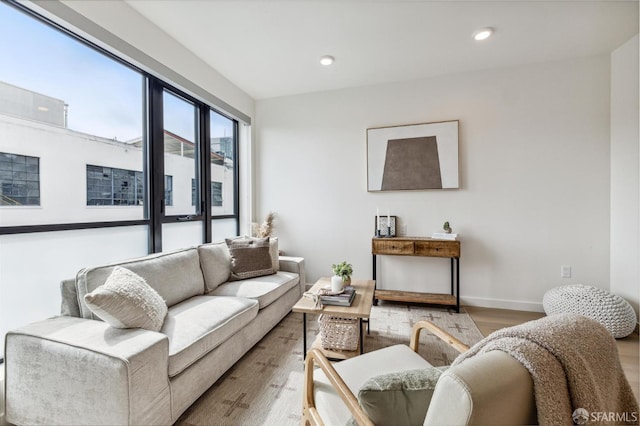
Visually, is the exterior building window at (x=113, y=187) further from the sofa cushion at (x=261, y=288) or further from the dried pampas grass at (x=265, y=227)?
the dried pampas grass at (x=265, y=227)

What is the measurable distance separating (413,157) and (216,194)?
2.54m

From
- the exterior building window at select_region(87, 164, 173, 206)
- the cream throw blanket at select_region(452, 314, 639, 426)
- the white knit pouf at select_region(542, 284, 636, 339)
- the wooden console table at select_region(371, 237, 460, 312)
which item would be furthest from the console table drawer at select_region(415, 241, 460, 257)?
the exterior building window at select_region(87, 164, 173, 206)

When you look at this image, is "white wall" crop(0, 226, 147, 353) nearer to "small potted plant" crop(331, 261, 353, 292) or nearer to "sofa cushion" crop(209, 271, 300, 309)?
"sofa cushion" crop(209, 271, 300, 309)

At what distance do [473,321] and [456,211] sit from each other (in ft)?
4.02

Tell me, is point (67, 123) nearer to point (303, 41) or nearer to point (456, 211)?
point (303, 41)

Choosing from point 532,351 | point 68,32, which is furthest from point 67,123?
point 532,351

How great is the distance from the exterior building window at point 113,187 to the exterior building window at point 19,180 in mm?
311

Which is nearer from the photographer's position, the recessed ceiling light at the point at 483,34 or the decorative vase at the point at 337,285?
the decorative vase at the point at 337,285

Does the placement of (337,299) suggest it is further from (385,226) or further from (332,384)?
(385,226)

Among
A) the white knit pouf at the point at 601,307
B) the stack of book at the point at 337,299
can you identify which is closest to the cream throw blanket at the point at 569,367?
the stack of book at the point at 337,299

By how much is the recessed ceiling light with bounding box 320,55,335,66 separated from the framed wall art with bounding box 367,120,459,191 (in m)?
0.95

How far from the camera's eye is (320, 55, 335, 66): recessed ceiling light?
2.80 metres

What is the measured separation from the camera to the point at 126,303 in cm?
144

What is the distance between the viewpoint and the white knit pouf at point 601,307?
90.2 inches
